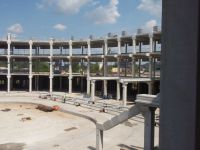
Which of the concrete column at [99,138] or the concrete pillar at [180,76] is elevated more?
the concrete pillar at [180,76]

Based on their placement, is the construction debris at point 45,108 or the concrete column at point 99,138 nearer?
the concrete column at point 99,138

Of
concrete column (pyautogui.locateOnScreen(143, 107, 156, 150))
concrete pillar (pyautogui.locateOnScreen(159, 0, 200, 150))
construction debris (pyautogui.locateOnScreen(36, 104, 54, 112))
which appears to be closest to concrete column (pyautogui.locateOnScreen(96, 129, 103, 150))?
concrete column (pyautogui.locateOnScreen(143, 107, 156, 150))

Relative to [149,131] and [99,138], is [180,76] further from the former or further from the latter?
[99,138]

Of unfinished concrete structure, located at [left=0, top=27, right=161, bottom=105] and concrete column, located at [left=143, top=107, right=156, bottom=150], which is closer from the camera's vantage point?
concrete column, located at [left=143, top=107, right=156, bottom=150]

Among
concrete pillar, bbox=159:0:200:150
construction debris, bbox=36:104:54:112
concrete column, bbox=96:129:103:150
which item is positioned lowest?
construction debris, bbox=36:104:54:112

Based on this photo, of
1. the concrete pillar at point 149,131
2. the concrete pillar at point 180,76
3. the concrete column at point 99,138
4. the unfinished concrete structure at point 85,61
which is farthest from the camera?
the unfinished concrete structure at point 85,61

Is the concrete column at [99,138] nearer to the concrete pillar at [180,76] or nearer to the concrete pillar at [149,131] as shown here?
the concrete pillar at [149,131]

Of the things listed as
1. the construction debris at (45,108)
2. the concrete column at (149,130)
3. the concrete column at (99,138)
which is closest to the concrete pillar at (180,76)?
the concrete column at (149,130)

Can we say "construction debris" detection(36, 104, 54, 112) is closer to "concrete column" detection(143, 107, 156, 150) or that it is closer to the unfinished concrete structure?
the unfinished concrete structure

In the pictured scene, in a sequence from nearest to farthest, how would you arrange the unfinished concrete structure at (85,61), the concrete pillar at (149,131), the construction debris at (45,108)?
the concrete pillar at (149,131) → the construction debris at (45,108) → the unfinished concrete structure at (85,61)

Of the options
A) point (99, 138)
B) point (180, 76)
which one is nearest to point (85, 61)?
point (99, 138)

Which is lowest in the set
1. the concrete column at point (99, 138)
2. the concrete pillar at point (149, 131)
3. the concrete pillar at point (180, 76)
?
the concrete column at point (99, 138)

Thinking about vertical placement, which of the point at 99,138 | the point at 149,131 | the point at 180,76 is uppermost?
the point at 180,76

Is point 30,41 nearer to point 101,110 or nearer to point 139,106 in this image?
point 101,110
